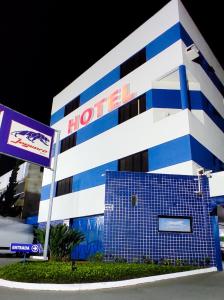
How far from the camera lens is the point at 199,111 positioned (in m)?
19.8

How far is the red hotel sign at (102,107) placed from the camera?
74.7 ft

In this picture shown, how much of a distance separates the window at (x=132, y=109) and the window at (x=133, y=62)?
10.6 ft

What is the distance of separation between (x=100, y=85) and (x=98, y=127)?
14.6ft

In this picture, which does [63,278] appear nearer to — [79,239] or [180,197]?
[79,239]

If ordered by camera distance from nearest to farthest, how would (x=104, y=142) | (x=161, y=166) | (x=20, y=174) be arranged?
(x=161, y=166) → (x=104, y=142) → (x=20, y=174)

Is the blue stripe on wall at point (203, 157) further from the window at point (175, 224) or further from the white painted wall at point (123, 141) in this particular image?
the window at point (175, 224)

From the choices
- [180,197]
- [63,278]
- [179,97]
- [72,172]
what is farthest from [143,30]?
[63,278]

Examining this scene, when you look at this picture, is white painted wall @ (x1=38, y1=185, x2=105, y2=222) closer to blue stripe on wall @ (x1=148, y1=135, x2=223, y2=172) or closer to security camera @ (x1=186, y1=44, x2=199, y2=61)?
blue stripe on wall @ (x1=148, y1=135, x2=223, y2=172)

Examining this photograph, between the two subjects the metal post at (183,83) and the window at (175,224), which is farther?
the metal post at (183,83)

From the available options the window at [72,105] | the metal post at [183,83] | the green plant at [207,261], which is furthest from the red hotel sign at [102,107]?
the green plant at [207,261]

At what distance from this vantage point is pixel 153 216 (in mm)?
13414

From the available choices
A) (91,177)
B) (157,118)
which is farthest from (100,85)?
(91,177)

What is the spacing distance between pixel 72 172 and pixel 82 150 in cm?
222

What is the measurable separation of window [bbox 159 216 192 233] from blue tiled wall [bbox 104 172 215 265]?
0.62 ft
